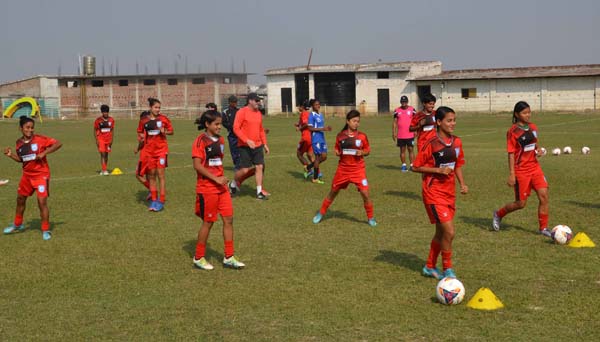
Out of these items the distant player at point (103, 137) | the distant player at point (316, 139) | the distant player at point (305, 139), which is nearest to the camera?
the distant player at point (316, 139)

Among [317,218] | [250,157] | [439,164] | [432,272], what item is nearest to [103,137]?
[250,157]

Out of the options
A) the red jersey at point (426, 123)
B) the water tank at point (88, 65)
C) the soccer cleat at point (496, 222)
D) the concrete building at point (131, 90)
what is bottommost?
the soccer cleat at point (496, 222)

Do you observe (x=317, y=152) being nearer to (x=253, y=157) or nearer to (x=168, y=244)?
(x=253, y=157)

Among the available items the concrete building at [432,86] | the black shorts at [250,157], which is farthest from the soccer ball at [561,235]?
the concrete building at [432,86]

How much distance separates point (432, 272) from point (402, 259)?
98 centimetres

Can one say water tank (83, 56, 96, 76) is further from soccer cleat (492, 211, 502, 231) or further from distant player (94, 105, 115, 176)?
soccer cleat (492, 211, 502, 231)

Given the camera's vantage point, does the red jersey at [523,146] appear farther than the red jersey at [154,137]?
No

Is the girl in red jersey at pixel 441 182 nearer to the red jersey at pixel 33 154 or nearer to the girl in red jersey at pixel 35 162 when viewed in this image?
the girl in red jersey at pixel 35 162

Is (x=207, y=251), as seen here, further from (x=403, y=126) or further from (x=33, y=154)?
(x=403, y=126)

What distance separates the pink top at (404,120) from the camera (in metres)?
18.3

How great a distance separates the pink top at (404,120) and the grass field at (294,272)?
3211 millimetres

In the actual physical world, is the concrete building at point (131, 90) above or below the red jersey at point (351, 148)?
above

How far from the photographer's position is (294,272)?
8656 mm

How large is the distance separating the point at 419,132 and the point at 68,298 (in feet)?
32.7
